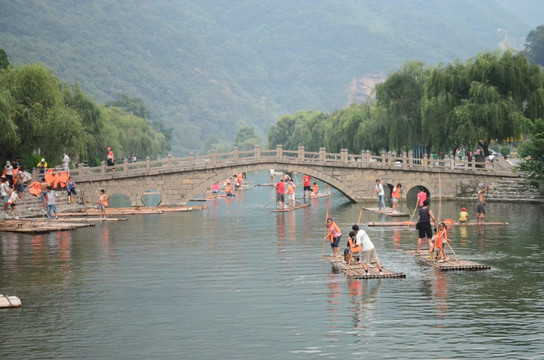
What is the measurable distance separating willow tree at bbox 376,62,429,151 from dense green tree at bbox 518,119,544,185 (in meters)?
11.8

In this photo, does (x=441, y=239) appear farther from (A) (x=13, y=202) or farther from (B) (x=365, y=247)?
(A) (x=13, y=202)

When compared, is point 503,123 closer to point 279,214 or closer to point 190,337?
point 279,214

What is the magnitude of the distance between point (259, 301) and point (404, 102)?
4294 centimetres

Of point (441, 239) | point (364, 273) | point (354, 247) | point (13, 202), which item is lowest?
point (364, 273)

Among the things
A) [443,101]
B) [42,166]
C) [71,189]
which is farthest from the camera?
[443,101]

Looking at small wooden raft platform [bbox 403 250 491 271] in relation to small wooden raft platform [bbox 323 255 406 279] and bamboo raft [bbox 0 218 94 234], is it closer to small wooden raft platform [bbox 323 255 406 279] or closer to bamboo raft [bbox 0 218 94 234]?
small wooden raft platform [bbox 323 255 406 279]

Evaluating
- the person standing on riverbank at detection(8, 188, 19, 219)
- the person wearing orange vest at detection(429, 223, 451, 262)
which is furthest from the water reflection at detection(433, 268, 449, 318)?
the person standing on riverbank at detection(8, 188, 19, 219)

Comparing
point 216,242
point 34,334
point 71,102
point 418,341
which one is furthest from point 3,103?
point 418,341

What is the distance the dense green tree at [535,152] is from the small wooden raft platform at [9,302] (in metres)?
35.3

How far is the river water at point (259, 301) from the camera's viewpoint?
17938mm

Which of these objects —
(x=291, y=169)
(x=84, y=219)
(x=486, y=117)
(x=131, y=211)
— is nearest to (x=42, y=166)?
(x=131, y=211)

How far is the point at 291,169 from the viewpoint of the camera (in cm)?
5584

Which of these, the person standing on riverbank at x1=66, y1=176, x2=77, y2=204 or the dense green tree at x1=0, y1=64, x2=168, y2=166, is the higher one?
the dense green tree at x1=0, y1=64, x2=168, y2=166

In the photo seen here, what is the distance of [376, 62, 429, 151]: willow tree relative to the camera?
62.7 meters
